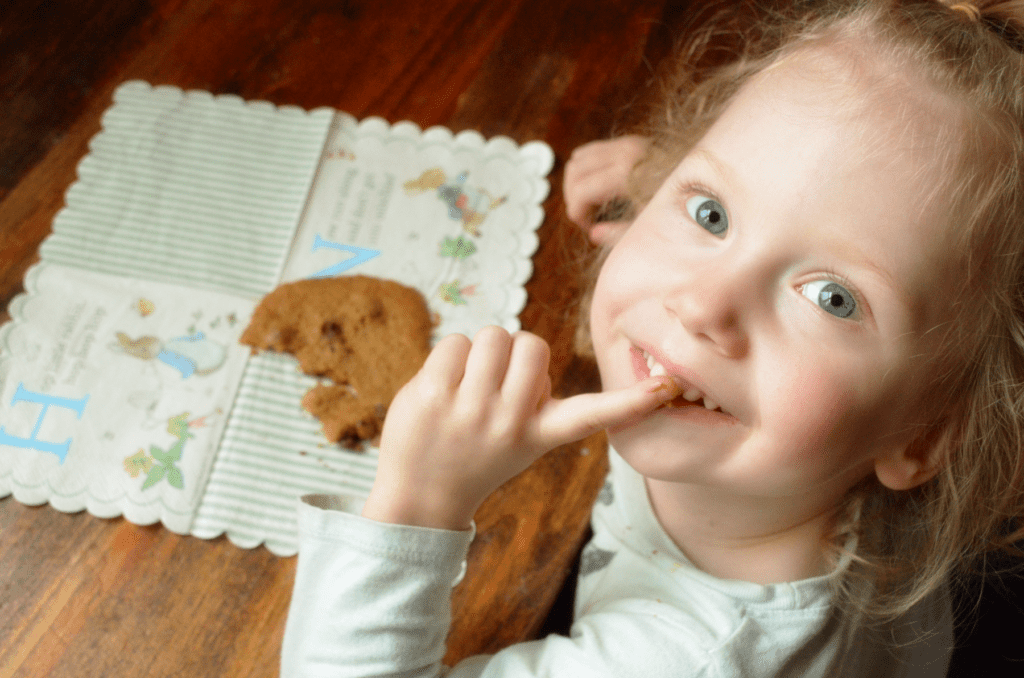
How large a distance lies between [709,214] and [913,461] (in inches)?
10.1

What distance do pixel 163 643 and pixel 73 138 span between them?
564 millimetres

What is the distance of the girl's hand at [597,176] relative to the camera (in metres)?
0.82

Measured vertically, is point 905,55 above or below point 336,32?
above

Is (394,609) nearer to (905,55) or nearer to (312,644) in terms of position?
(312,644)

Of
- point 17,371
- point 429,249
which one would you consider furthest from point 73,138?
point 429,249

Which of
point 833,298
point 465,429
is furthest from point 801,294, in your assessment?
point 465,429

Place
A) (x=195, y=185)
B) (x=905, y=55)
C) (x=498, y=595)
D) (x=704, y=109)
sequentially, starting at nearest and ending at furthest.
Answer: (x=905, y=55), (x=498, y=595), (x=704, y=109), (x=195, y=185)

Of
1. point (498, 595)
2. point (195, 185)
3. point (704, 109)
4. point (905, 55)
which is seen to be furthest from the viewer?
point (195, 185)

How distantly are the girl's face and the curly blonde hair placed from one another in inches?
1.2

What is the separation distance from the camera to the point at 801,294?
52 centimetres

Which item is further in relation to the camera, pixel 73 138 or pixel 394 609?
pixel 73 138

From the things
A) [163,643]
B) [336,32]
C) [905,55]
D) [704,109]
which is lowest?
[163,643]

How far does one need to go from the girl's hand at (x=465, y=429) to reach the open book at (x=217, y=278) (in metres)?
0.13

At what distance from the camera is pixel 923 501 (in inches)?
27.1
